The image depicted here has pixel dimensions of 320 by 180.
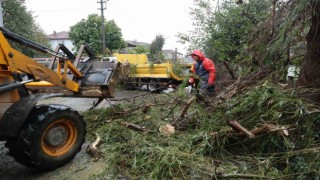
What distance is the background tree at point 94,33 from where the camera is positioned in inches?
1148

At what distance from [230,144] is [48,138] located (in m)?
2.27

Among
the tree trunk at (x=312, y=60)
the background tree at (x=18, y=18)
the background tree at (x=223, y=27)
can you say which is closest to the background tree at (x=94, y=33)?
the background tree at (x=18, y=18)

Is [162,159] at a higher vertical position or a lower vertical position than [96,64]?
lower

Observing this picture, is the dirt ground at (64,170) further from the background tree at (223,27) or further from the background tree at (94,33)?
the background tree at (94,33)

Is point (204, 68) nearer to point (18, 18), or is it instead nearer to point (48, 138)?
point (48, 138)

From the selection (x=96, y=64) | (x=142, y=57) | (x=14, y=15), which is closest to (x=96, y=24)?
(x=14, y=15)

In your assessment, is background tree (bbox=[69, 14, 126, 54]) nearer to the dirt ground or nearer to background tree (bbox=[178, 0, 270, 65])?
background tree (bbox=[178, 0, 270, 65])

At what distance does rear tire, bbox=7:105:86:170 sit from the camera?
3617 millimetres

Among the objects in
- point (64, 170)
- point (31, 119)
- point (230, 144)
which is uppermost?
point (31, 119)

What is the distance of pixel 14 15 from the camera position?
25438 mm

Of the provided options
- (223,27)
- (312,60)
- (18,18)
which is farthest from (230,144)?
(18,18)

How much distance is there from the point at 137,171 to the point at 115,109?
2.80 meters

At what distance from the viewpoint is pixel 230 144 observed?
13.1ft

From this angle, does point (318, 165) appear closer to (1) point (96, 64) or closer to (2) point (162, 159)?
(2) point (162, 159)
